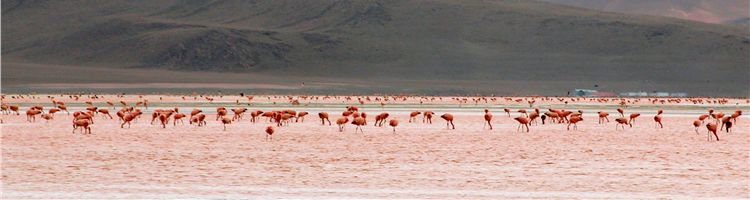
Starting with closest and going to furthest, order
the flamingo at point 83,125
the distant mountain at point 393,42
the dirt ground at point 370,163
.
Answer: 1. the dirt ground at point 370,163
2. the flamingo at point 83,125
3. the distant mountain at point 393,42

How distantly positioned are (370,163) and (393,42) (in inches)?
3928

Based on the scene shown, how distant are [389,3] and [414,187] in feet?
403

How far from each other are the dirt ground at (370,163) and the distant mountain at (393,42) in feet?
207

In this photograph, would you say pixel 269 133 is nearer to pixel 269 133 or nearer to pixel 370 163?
pixel 269 133

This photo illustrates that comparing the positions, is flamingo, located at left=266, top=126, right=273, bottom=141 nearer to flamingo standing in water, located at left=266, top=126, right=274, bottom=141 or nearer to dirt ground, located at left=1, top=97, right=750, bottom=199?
flamingo standing in water, located at left=266, top=126, right=274, bottom=141

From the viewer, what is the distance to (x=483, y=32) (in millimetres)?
122938

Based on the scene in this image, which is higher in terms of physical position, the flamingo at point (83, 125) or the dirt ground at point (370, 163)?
the flamingo at point (83, 125)

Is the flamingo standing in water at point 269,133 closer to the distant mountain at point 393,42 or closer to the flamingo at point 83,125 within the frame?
the flamingo at point 83,125

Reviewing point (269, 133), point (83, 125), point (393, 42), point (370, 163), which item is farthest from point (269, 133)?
point (393, 42)

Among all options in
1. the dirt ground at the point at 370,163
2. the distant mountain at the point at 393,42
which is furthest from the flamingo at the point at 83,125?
the distant mountain at the point at 393,42

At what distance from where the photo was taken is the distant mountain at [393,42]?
103m

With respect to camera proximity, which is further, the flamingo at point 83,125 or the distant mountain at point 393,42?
the distant mountain at point 393,42

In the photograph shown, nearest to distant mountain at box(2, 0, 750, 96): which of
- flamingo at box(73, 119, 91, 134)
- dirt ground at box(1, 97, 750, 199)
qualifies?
flamingo at box(73, 119, 91, 134)

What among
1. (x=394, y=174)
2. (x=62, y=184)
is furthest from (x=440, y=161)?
(x=62, y=184)
